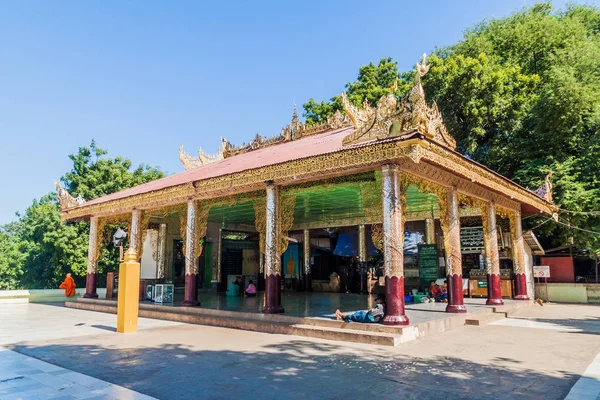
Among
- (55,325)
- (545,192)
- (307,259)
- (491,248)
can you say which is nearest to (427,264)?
(491,248)

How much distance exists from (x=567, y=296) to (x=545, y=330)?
8.65 m

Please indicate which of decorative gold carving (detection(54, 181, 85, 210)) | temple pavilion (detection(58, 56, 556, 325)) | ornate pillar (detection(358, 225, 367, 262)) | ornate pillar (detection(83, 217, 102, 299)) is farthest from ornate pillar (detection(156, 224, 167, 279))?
ornate pillar (detection(358, 225, 367, 262))

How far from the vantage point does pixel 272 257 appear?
8.85 metres

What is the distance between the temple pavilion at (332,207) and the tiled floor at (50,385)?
4.39 metres

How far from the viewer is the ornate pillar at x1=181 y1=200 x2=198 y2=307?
10648 millimetres

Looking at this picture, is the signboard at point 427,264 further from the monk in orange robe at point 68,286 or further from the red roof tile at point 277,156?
the monk in orange robe at point 68,286

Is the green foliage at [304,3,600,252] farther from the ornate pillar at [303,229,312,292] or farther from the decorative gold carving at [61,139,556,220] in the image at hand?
the ornate pillar at [303,229,312,292]

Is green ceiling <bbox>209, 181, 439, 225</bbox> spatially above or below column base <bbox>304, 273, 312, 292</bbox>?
above

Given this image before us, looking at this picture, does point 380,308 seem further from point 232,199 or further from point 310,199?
point 310,199

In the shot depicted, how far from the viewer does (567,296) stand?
1493cm

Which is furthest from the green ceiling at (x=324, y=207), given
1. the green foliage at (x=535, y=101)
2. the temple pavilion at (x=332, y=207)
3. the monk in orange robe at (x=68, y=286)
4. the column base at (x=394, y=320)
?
the monk in orange robe at (x=68, y=286)

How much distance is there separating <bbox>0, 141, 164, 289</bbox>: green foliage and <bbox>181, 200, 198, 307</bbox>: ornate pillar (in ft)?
37.9

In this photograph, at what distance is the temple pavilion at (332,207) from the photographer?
7191 mm

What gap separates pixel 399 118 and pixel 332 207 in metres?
8.05
